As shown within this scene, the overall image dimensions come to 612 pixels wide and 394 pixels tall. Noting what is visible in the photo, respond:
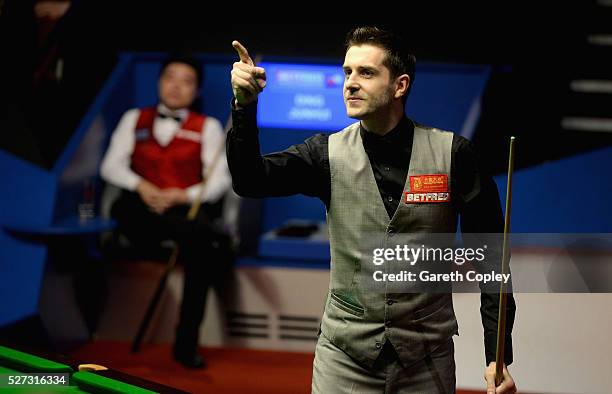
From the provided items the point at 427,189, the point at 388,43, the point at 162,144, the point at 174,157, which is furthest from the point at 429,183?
the point at 162,144

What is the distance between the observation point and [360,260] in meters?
1.90

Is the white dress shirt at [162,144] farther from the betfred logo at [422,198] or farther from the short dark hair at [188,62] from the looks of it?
the betfred logo at [422,198]

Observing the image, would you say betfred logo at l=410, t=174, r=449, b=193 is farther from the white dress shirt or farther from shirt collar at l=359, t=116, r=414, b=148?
the white dress shirt

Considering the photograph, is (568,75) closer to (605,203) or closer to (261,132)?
(605,203)

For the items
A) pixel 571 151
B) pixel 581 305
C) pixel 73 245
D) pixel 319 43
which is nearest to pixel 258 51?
pixel 319 43

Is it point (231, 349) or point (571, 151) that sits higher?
point (571, 151)

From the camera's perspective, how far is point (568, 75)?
178 inches

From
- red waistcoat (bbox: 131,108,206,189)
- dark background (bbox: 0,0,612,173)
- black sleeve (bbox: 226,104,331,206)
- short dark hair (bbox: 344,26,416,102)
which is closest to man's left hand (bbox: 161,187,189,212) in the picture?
red waistcoat (bbox: 131,108,206,189)

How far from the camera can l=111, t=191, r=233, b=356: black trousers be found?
4.25 meters

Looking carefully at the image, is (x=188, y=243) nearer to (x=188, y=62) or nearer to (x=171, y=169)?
(x=171, y=169)

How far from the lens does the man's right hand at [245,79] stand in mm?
1766

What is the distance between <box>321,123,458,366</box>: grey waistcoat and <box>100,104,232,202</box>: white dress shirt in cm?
274

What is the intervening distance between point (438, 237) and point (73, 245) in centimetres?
314

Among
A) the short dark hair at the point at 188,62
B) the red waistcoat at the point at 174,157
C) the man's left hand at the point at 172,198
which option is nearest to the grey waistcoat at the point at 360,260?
the man's left hand at the point at 172,198
